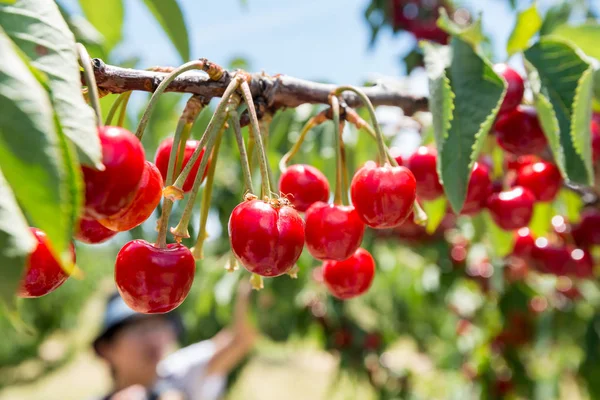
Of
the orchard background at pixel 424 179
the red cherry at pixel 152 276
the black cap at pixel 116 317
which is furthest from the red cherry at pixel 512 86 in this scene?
the black cap at pixel 116 317

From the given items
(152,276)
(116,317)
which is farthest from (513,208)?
(116,317)

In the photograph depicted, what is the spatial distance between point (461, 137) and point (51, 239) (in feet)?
2.19

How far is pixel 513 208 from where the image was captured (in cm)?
132

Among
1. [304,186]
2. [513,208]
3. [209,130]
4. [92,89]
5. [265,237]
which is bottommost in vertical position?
[513,208]

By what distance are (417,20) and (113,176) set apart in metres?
3.17

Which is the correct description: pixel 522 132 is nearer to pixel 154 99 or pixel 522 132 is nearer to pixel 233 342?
pixel 154 99

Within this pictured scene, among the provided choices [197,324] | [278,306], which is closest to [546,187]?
[278,306]

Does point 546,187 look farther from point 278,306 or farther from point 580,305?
point 580,305

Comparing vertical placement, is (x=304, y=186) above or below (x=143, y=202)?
below

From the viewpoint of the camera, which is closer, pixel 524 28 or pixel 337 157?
pixel 337 157

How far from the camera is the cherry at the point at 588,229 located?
1757 mm

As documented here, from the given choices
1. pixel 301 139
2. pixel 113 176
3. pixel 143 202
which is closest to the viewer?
pixel 113 176

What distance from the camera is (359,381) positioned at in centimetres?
420

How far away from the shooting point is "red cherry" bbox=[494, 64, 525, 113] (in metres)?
1.15
